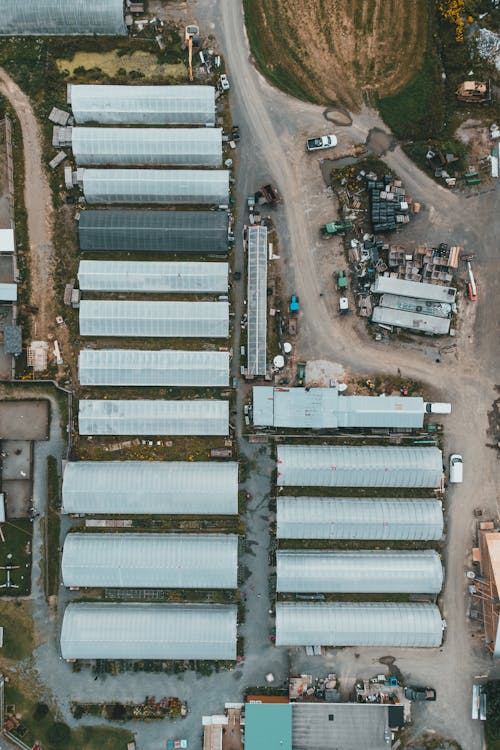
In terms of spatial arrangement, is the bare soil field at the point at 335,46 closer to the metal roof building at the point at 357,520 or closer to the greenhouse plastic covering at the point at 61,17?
the greenhouse plastic covering at the point at 61,17

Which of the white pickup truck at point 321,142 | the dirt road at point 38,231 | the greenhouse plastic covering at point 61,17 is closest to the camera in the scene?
the greenhouse plastic covering at point 61,17

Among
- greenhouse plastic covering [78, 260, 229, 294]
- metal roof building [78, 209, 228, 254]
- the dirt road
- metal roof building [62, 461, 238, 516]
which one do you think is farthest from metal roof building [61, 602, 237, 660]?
metal roof building [78, 209, 228, 254]

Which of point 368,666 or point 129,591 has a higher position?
point 129,591

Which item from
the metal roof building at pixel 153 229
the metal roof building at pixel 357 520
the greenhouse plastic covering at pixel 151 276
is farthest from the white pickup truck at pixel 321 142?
the metal roof building at pixel 357 520

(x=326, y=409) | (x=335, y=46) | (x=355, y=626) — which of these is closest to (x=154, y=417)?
(x=326, y=409)

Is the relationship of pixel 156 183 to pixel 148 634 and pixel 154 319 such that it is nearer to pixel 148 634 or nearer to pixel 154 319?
pixel 154 319

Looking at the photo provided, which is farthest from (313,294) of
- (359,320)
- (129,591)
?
(129,591)

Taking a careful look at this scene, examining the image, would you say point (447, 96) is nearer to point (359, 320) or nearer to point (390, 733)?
point (359, 320)
